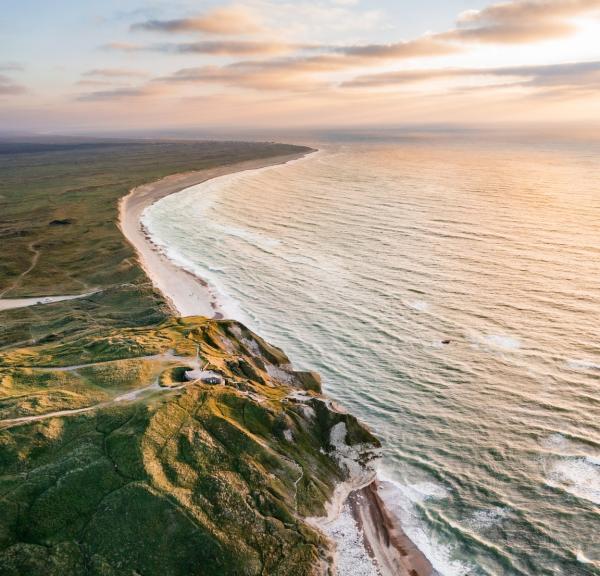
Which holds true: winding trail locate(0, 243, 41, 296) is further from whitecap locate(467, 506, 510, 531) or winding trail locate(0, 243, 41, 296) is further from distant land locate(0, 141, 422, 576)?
whitecap locate(467, 506, 510, 531)

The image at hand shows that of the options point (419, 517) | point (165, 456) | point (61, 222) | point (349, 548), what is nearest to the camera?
point (349, 548)

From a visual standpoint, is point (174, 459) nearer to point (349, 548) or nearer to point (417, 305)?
point (349, 548)

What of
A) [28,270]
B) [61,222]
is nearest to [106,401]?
[28,270]

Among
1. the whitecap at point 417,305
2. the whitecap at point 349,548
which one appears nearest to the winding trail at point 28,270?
the whitecap at point 417,305

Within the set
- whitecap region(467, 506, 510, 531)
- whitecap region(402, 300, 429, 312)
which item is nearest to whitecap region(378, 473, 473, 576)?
whitecap region(467, 506, 510, 531)

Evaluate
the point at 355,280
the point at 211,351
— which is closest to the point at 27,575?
the point at 211,351

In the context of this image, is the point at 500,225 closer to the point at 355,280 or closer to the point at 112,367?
the point at 355,280
